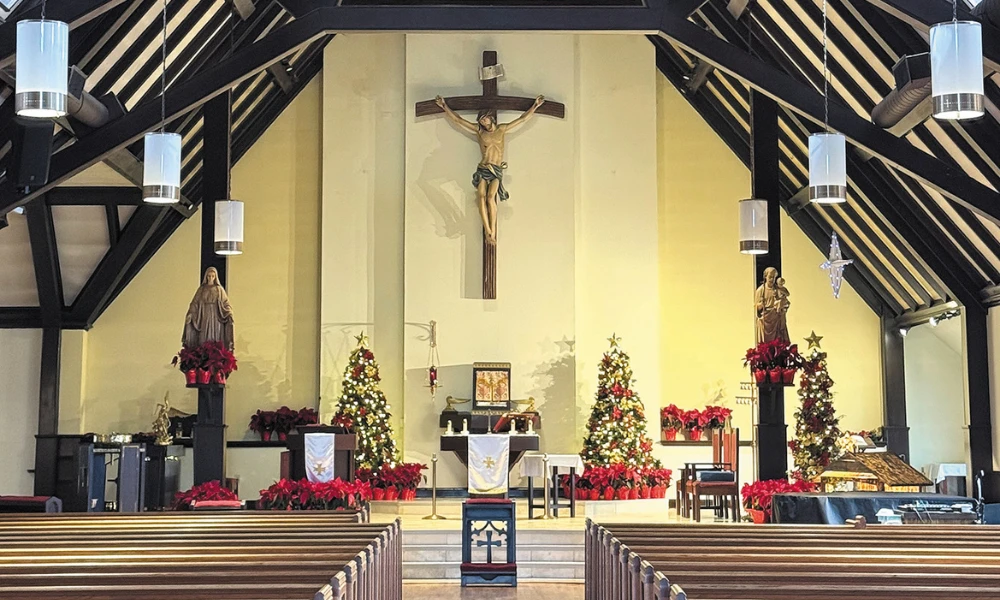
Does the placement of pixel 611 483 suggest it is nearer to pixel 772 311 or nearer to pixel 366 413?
pixel 366 413

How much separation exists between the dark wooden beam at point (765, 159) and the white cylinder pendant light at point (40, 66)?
22.9ft

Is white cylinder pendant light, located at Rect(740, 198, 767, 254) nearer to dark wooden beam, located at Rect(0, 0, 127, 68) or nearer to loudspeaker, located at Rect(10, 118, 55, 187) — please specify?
dark wooden beam, located at Rect(0, 0, 127, 68)

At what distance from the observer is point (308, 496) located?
955cm

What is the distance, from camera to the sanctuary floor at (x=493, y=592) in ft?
28.1

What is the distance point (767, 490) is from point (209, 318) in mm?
5229

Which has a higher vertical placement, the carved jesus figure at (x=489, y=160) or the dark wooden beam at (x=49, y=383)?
the carved jesus figure at (x=489, y=160)

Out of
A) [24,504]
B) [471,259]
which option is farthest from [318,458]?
[471,259]

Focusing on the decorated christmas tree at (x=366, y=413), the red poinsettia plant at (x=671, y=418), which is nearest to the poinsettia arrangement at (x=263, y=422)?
the decorated christmas tree at (x=366, y=413)

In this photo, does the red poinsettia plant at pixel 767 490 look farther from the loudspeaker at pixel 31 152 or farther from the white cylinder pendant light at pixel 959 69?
the loudspeaker at pixel 31 152

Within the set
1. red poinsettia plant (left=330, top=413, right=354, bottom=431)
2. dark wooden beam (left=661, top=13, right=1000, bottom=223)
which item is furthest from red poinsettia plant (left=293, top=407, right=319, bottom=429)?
dark wooden beam (left=661, top=13, right=1000, bottom=223)

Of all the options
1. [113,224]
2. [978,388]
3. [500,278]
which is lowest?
[978,388]

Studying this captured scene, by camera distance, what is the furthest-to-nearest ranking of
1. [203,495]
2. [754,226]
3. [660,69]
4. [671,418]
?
[660,69] → [671,418] → [754,226] → [203,495]

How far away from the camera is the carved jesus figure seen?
13856mm

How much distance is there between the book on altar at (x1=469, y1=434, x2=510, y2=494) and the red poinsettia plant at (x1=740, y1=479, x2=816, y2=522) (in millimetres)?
2298
